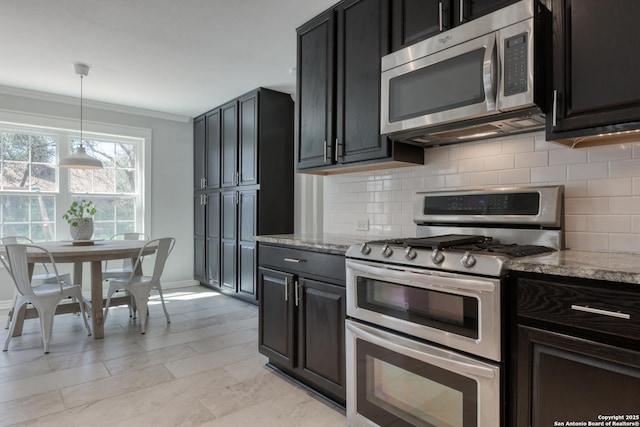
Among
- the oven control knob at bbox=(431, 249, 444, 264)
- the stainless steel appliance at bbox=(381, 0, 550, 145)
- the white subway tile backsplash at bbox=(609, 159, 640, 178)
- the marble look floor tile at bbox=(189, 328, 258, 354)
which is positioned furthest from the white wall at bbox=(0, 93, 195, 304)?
the white subway tile backsplash at bbox=(609, 159, 640, 178)

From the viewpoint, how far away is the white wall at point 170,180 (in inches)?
202

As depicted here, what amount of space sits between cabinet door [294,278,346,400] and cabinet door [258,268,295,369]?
8 centimetres

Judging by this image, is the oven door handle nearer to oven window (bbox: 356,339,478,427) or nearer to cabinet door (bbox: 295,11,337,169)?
oven window (bbox: 356,339,478,427)

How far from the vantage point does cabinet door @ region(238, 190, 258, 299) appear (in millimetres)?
4266

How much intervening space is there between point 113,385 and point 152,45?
99.7 inches

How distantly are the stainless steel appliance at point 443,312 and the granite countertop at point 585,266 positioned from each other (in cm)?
7

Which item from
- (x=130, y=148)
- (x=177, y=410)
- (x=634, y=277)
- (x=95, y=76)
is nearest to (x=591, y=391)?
(x=634, y=277)

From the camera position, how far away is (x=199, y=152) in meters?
5.43

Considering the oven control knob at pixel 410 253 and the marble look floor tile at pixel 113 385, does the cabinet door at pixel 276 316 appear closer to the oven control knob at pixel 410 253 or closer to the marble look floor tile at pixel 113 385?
the marble look floor tile at pixel 113 385

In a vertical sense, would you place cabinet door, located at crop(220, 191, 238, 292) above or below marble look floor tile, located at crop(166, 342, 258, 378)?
above

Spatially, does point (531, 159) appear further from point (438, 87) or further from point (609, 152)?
point (438, 87)

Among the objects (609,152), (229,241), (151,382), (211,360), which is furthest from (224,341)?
(609,152)

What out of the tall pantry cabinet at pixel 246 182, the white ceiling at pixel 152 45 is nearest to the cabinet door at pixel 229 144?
the tall pantry cabinet at pixel 246 182

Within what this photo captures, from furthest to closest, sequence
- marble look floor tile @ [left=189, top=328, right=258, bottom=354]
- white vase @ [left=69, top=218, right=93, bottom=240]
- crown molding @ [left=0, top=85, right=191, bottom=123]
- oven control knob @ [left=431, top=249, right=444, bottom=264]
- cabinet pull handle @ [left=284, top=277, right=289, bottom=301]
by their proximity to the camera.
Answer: crown molding @ [left=0, top=85, right=191, bottom=123]
white vase @ [left=69, top=218, right=93, bottom=240]
marble look floor tile @ [left=189, top=328, right=258, bottom=354]
cabinet pull handle @ [left=284, top=277, right=289, bottom=301]
oven control knob @ [left=431, top=249, right=444, bottom=264]
